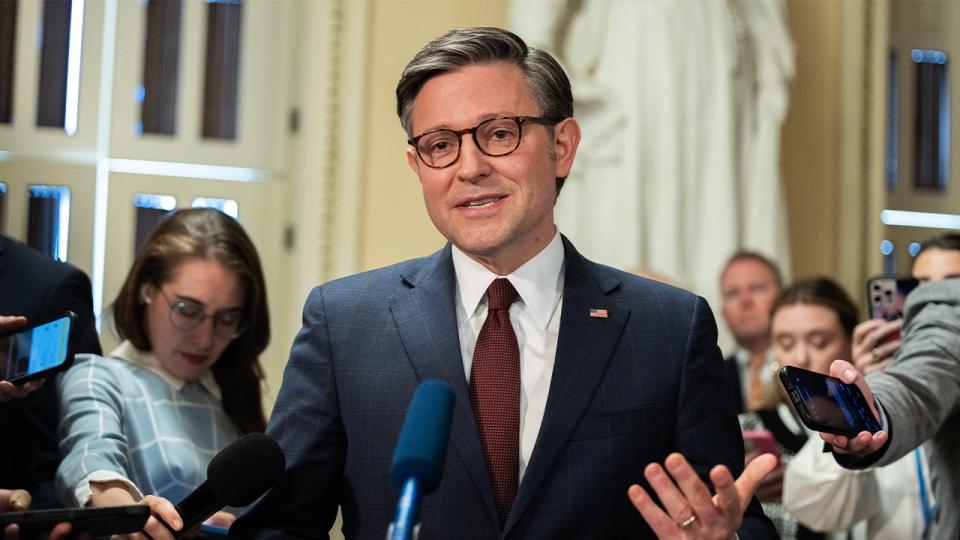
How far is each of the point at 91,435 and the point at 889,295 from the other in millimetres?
2147

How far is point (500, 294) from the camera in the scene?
2.31 metres

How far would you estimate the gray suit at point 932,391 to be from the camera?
2.54 metres

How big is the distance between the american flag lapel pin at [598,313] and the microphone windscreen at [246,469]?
0.58 metres

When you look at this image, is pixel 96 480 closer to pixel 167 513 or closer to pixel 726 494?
pixel 167 513

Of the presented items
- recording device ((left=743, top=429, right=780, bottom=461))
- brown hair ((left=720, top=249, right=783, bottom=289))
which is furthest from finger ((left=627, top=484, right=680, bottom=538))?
brown hair ((left=720, top=249, right=783, bottom=289))

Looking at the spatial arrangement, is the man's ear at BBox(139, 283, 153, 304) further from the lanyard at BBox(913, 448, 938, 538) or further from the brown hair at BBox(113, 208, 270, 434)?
the lanyard at BBox(913, 448, 938, 538)

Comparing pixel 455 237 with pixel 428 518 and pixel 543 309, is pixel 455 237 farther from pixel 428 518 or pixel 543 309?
pixel 428 518

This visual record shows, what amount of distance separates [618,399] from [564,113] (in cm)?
54

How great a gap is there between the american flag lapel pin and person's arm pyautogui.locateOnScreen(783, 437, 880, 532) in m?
1.58

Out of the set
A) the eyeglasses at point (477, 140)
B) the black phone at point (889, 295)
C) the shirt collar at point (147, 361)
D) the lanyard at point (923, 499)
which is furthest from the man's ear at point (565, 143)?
the lanyard at point (923, 499)

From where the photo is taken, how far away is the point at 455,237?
7.50 feet

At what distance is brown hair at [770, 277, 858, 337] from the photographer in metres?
4.17

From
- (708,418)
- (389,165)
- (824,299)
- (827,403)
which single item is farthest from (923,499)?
(389,165)

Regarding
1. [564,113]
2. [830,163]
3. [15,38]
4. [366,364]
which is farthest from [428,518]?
[830,163]
